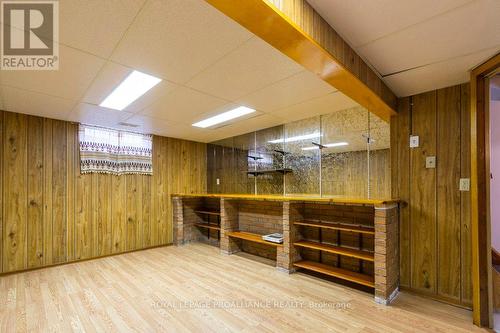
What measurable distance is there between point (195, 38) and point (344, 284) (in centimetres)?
313

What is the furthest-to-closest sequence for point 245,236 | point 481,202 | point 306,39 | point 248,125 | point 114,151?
point 114,151 < point 248,125 < point 245,236 < point 481,202 < point 306,39

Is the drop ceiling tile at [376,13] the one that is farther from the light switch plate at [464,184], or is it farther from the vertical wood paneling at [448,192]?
the light switch plate at [464,184]

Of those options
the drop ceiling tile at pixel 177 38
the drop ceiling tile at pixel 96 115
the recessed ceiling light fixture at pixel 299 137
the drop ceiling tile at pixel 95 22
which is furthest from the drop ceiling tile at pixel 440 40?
the drop ceiling tile at pixel 96 115

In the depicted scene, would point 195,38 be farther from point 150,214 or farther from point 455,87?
point 150,214

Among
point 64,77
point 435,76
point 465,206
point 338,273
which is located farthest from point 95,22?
point 465,206

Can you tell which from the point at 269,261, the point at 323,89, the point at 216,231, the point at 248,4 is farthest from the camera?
the point at 216,231

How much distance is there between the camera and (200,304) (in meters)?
2.57

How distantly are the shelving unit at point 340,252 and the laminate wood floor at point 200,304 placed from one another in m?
0.16

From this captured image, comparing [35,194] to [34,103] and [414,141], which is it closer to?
[34,103]

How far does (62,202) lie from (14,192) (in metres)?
0.58

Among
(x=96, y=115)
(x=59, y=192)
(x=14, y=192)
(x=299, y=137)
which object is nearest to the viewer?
(x=14, y=192)

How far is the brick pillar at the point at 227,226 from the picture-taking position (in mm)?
4383

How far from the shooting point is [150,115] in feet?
11.8

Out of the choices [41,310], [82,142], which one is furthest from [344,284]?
[82,142]
